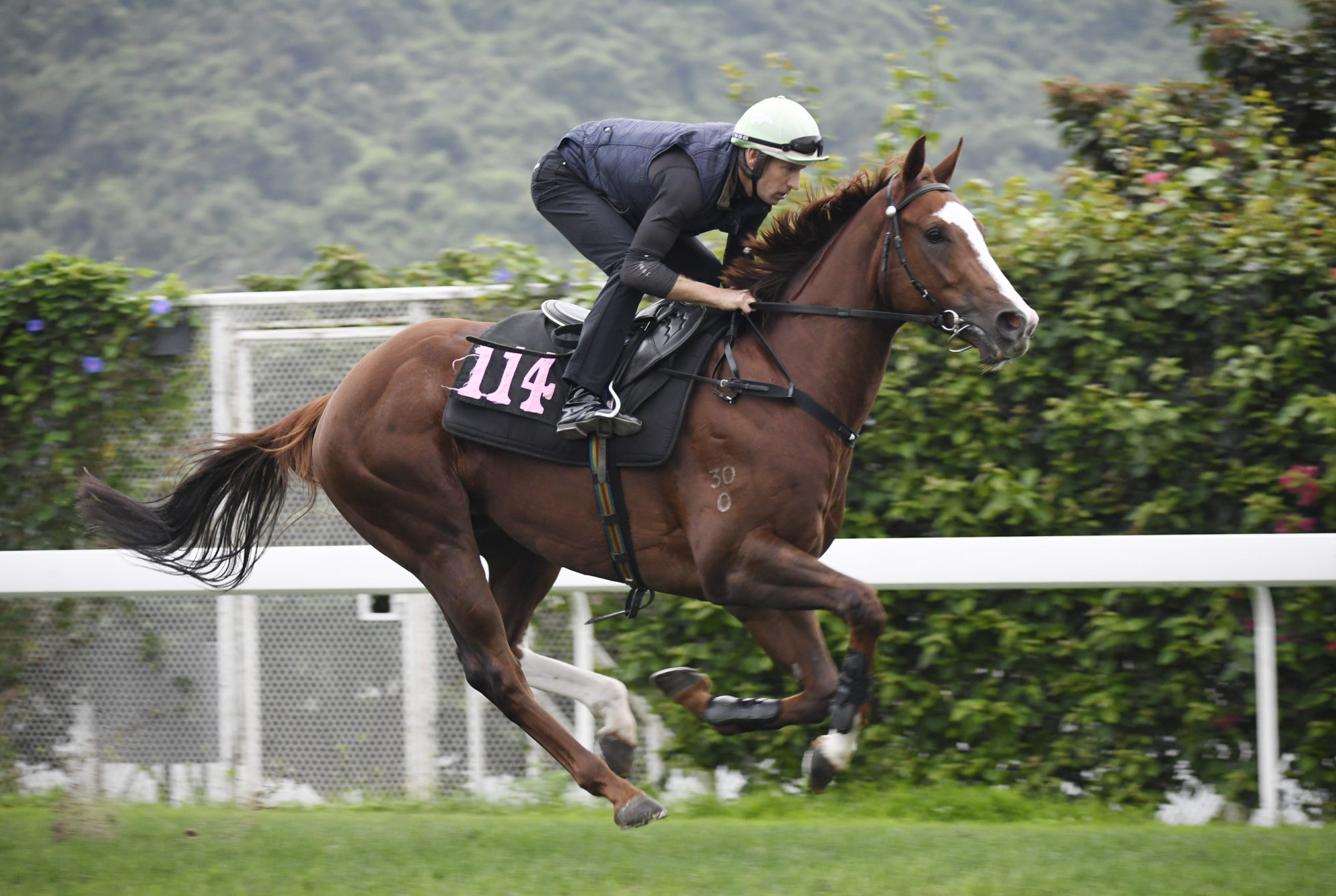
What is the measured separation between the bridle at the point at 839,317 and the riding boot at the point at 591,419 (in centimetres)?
23

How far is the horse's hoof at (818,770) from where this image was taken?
144 inches

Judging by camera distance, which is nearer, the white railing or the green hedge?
the white railing

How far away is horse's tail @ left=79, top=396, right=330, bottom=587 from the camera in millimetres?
4789

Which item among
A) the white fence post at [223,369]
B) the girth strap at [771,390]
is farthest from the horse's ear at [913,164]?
the white fence post at [223,369]

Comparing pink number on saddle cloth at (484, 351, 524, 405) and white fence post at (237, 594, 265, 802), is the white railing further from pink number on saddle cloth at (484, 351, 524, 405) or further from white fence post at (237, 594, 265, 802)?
pink number on saddle cloth at (484, 351, 524, 405)

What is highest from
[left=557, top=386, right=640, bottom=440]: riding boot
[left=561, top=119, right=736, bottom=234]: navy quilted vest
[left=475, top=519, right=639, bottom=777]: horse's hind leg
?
[left=561, top=119, right=736, bottom=234]: navy quilted vest

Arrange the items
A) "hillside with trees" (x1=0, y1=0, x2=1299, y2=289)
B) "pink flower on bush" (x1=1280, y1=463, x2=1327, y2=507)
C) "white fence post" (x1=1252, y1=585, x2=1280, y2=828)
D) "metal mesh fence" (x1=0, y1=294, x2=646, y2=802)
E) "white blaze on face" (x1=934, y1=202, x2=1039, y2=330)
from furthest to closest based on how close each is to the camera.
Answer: "hillside with trees" (x1=0, y1=0, x2=1299, y2=289)
"metal mesh fence" (x1=0, y1=294, x2=646, y2=802)
"pink flower on bush" (x1=1280, y1=463, x2=1327, y2=507)
"white fence post" (x1=1252, y1=585, x2=1280, y2=828)
"white blaze on face" (x1=934, y1=202, x2=1039, y2=330)

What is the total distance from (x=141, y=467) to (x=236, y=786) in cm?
155

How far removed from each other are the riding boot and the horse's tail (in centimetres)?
127

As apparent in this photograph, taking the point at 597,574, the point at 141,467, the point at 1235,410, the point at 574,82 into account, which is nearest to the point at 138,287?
the point at 141,467

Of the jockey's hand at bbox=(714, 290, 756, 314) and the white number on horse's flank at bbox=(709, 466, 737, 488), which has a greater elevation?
the jockey's hand at bbox=(714, 290, 756, 314)

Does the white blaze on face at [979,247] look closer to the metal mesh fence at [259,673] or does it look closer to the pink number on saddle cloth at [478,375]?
the pink number on saddle cloth at [478,375]

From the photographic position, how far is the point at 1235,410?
499 cm

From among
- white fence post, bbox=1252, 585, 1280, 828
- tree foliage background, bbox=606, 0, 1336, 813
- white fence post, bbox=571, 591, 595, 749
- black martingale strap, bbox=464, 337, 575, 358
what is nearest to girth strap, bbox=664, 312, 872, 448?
black martingale strap, bbox=464, 337, 575, 358
